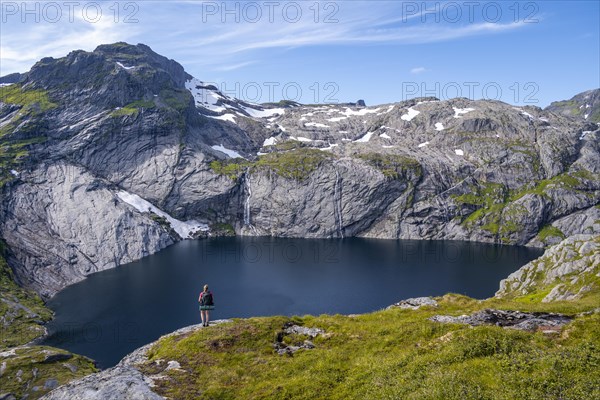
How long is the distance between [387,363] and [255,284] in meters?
98.6

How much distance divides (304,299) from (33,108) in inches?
6051

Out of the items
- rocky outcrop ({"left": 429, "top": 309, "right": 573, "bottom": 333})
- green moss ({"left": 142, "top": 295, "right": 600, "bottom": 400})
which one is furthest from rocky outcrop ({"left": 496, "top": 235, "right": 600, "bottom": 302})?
green moss ({"left": 142, "top": 295, "right": 600, "bottom": 400})

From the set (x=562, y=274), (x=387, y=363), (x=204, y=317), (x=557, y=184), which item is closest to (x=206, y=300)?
(x=204, y=317)

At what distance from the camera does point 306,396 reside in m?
16.9

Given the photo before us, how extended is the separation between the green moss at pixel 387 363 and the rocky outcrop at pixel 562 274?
25790 mm

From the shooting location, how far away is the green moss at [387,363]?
14023 millimetres

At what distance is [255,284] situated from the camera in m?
113

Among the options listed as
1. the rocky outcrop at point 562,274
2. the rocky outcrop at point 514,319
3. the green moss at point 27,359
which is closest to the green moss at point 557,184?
the rocky outcrop at point 562,274

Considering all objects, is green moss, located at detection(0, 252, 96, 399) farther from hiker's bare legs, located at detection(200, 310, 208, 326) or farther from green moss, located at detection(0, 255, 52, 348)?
hiker's bare legs, located at detection(200, 310, 208, 326)

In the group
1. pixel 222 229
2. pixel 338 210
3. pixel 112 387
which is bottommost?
pixel 222 229

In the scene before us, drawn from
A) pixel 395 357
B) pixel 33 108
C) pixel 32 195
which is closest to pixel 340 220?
pixel 32 195

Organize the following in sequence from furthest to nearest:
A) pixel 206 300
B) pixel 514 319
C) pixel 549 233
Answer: pixel 549 233 → pixel 206 300 → pixel 514 319

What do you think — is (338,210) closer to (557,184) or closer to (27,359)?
(557,184)

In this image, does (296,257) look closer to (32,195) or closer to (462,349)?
(32,195)
